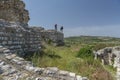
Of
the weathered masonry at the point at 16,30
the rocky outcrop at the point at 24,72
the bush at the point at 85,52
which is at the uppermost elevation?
the weathered masonry at the point at 16,30

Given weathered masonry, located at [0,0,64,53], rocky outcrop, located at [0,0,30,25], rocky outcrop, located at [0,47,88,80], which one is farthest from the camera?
rocky outcrop, located at [0,0,30,25]

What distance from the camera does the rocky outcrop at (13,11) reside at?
51.4 feet

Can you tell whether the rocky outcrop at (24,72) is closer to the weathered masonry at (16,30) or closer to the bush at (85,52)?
the weathered masonry at (16,30)

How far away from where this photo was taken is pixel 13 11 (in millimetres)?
16438

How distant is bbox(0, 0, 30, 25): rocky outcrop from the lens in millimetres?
15664

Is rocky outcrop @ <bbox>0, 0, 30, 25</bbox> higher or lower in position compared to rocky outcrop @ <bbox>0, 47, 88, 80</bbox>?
higher

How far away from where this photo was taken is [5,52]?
7848mm

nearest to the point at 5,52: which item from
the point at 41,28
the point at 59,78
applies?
the point at 59,78

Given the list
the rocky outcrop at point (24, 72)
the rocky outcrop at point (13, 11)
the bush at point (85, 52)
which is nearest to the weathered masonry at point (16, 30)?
the rocky outcrop at point (13, 11)

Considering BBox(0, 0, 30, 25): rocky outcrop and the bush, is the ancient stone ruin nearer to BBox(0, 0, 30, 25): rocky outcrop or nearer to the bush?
BBox(0, 0, 30, 25): rocky outcrop

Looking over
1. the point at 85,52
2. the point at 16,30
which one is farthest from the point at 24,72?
the point at 85,52

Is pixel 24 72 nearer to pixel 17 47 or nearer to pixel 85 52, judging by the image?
pixel 17 47

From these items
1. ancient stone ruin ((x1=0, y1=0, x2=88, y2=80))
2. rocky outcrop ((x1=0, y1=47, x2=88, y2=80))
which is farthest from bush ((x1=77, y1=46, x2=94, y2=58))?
rocky outcrop ((x1=0, y1=47, x2=88, y2=80))

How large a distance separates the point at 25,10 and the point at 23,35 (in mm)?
7001
